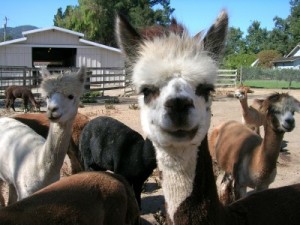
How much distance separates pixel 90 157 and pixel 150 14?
130 ft

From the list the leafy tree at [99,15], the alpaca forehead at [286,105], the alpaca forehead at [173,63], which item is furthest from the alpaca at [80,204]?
the leafy tree at [99,15]

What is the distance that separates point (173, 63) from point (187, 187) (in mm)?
685

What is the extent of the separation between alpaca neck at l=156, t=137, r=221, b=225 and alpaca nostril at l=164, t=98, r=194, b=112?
0.29 meters

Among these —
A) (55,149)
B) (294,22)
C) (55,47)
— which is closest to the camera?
(55,149)

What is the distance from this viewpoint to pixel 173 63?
206cm

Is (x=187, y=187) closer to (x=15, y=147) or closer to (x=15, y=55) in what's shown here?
(x=15, y=147)

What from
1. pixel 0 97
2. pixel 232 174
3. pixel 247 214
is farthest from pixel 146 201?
pixel 0 97

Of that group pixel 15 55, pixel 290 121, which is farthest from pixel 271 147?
pixel 15 55

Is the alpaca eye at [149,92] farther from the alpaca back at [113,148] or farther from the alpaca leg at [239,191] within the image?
the alpaca leg at [239,191]

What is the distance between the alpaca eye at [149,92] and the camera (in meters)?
2.04

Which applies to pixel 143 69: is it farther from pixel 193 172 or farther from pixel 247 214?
pixel 247 214

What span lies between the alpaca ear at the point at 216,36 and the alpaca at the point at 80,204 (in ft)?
5.19

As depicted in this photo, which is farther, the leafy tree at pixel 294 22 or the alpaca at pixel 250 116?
the leafy tree at pixel 294 22

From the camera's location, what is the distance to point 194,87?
2033 mm
